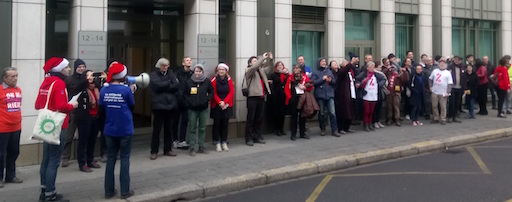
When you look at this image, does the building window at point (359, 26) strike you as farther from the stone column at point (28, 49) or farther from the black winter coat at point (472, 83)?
the stone column at point (28, 49)

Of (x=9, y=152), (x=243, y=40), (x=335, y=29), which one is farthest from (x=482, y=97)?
(x=9, y=152)

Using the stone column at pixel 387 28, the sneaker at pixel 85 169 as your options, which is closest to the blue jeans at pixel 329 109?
the stone column at pixel 387 28

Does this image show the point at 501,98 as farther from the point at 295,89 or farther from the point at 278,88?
the point at 278,88

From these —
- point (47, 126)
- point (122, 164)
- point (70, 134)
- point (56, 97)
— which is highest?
point (56, 97)

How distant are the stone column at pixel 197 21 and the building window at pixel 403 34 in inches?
274

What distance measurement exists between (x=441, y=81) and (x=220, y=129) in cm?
663

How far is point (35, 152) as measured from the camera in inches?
346

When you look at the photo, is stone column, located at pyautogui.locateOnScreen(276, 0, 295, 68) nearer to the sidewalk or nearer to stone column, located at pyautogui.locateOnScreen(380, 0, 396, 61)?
the sidewalk

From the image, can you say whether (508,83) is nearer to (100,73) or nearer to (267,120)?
(267,120)

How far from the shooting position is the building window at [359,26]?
14.3 meters

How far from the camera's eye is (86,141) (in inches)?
333

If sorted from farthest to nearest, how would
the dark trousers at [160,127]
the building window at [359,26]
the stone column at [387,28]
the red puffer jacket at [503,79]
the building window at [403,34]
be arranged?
1. the building window at [403,34]
2. the red puffer jacket at [503,79]
3. the stone column at [387,28]
4. the building window at [359,26]
5. the dark trousers at [160,127]

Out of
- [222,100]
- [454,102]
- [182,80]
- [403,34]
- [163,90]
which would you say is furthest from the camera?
[403,34]

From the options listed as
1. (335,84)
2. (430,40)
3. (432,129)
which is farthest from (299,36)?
(430,40)
